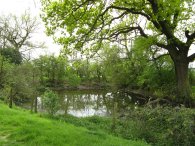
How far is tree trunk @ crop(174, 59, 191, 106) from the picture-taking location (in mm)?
22234

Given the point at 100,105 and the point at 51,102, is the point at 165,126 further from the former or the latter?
the point at 100,105

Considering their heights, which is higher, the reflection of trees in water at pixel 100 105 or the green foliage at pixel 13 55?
the green foliage at pixel 13 55

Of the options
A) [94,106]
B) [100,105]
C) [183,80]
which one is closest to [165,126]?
[183,80]

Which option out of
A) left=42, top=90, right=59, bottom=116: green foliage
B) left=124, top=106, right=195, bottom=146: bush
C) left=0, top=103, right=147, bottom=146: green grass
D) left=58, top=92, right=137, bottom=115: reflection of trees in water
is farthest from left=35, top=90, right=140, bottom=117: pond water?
left=0, top=103, right=147, bottom=146: green grass

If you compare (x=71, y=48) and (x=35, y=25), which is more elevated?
(x=35, y=25)

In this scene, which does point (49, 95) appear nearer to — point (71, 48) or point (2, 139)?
point (71, 48)

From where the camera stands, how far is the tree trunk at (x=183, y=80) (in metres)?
22.2

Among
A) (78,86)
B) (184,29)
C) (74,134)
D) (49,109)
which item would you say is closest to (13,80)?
(49,109)

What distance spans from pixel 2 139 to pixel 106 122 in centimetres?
851

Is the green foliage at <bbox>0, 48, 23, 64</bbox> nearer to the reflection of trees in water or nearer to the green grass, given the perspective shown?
the reflection of trees in water

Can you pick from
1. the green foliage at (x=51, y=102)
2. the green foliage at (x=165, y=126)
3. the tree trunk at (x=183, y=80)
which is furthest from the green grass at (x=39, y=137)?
the tree trunk at (x=183, y=80)

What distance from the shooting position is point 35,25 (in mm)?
56312

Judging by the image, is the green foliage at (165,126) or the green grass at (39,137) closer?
the green grass at (39,137)

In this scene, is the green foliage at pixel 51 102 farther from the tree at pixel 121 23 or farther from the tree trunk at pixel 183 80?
the tree trunk at pixel 183 80
